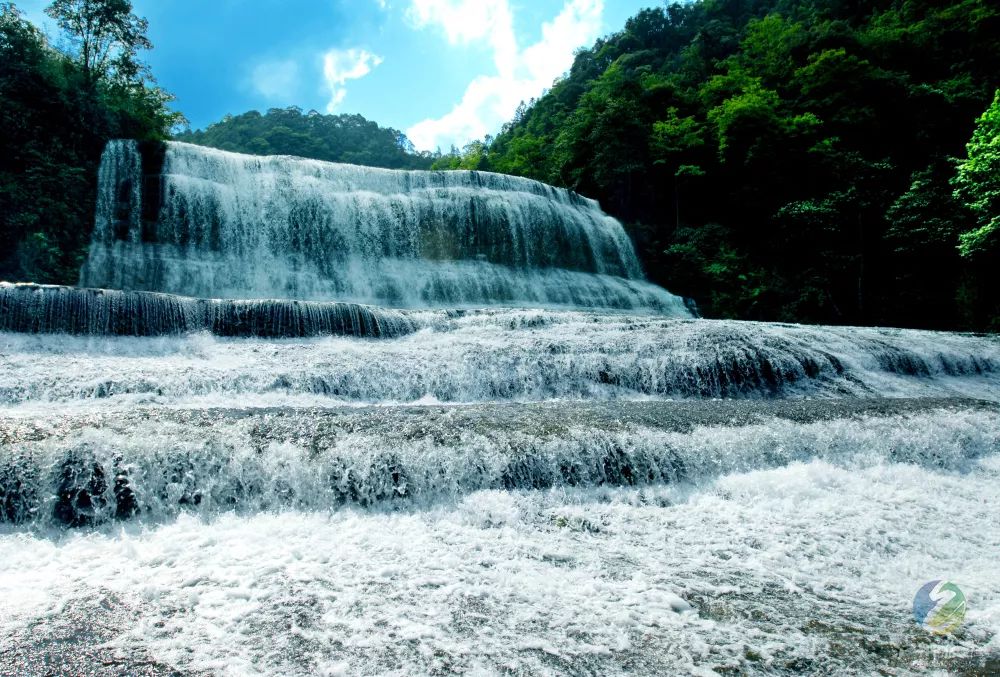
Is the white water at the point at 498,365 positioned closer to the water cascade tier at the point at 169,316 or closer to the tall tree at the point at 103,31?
the water cascade tier at the point at 169,316

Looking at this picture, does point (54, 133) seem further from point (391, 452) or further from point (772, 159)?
point (772, 159)

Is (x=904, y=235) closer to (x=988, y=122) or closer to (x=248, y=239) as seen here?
(x=988, y=122)

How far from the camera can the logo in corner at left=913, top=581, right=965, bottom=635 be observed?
2168 mm

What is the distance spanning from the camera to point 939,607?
7.61 ft

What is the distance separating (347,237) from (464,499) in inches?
493

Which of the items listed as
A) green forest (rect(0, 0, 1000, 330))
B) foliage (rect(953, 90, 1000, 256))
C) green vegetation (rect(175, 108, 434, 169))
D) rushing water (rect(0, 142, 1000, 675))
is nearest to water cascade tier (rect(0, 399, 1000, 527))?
rushing water (rect(0, 142, 1000, 675))

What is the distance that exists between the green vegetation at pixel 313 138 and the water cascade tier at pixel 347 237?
27.4 metres

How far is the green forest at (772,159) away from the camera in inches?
496

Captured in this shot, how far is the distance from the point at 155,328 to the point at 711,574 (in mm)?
7784

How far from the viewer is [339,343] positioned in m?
7.91

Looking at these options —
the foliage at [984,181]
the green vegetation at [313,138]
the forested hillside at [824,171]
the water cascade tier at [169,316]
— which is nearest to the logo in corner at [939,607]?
the water cascade tier at [169,316]

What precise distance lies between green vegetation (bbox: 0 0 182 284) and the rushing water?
6405 mm


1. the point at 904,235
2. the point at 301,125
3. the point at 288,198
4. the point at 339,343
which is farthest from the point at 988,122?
the point at 301,125

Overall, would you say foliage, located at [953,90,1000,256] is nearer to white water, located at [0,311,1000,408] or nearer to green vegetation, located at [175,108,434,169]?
white water, located at [0,311,1000,408]
